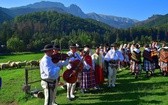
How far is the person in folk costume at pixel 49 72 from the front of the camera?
38.6 feet

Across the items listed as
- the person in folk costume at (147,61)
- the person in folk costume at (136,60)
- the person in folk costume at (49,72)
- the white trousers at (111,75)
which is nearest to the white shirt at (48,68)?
the person in folk costume at (49,72)

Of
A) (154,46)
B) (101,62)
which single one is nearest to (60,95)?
(101,62)

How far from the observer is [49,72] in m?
11.8

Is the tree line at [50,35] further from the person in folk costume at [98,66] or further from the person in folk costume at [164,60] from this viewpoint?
the person in folk costume at [98,66]

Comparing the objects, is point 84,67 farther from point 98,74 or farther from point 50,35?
point 50,35

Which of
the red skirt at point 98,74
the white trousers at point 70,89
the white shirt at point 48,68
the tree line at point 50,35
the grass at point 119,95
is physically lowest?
the grass at point 119,95

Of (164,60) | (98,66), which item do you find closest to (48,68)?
(98,66)

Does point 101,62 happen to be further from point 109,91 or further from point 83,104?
point 83,104

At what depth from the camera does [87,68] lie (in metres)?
16.2

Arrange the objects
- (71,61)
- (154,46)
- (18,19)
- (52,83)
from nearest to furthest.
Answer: (52,83) < (71,61) < (154,46) < (18,19)

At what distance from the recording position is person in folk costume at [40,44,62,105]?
463 inches

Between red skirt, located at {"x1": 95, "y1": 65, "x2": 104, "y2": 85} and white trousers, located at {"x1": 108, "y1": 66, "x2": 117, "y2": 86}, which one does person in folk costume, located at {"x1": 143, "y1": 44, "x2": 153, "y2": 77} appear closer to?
white trousers, located at {"x1": 108, "y1": 66, "x2": 117, "y2": 86}

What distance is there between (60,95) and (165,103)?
16.9 feet

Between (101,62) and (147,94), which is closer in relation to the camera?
(147,94)
